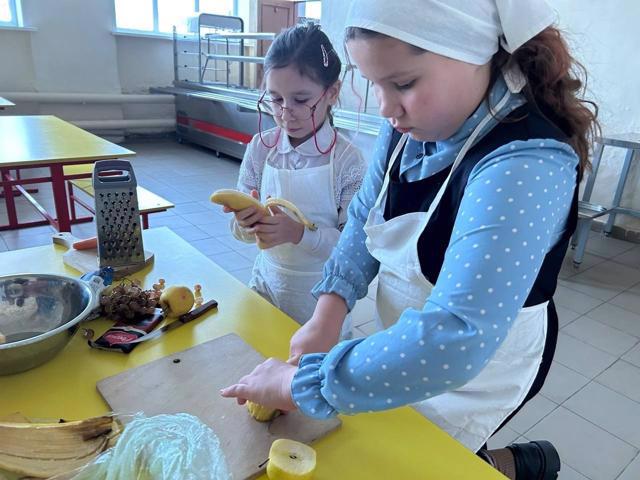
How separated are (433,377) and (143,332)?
1.94 feet

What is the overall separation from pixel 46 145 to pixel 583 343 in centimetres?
293

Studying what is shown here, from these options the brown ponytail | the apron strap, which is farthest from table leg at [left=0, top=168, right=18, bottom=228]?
the brown ponytail

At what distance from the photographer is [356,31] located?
63 centimetres

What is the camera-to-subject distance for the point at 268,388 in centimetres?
68

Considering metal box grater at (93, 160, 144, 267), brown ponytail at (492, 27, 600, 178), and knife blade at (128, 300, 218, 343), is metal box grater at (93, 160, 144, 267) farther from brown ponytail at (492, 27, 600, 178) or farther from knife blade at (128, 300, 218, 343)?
brown ponytail at (492, 27, 600, 178)

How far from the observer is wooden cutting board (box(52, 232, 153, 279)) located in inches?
45.4

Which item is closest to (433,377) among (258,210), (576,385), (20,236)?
(258,210)

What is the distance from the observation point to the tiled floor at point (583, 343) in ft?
5.74

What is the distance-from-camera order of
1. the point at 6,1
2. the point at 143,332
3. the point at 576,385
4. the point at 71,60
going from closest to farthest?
the point at 143,332, the point at 576,385, the point at 6,1, the point at 71,60

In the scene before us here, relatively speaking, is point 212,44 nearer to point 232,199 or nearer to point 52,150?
point 52,150

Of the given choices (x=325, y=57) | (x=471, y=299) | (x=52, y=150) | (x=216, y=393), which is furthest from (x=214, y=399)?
(x=52, y=150)

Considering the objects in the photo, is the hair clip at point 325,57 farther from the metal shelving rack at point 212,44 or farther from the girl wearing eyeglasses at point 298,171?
the metal shelving rack at point 212,44

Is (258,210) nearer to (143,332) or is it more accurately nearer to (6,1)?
(143,332)

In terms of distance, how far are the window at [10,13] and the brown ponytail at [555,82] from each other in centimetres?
664
